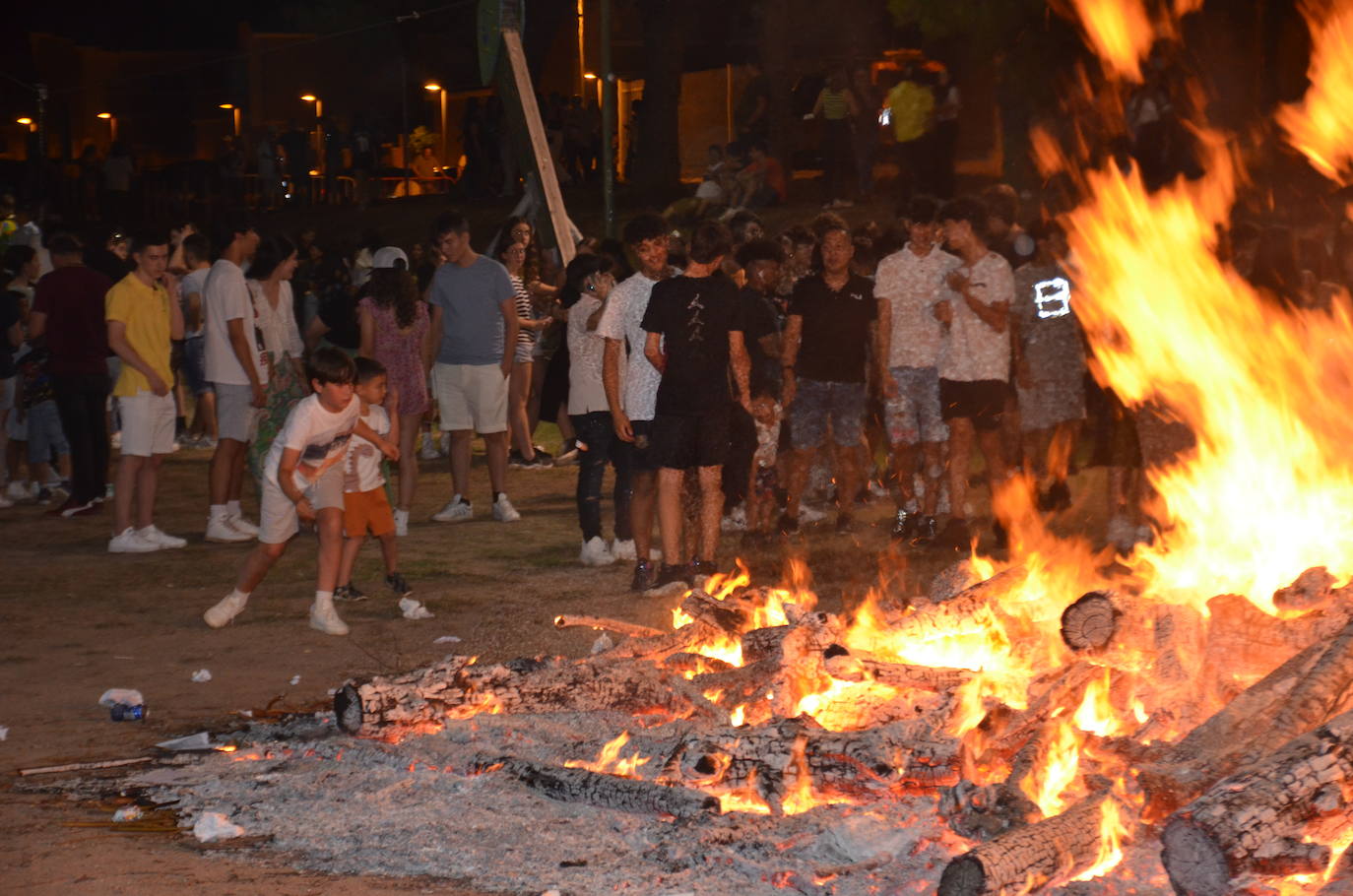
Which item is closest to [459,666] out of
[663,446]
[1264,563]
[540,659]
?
[540,659]

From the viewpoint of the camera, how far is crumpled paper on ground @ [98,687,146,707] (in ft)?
23.2

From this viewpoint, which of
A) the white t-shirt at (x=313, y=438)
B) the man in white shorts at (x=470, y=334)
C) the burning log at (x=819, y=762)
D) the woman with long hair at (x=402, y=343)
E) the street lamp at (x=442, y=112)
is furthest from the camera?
the street lamp at (x=442, y=112)

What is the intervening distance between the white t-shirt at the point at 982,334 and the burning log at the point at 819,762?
5.01 m

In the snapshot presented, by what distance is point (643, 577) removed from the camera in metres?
9.41

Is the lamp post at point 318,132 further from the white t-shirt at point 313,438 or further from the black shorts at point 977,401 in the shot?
the white t-shirt at point 313,438

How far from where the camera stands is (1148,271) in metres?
9.25

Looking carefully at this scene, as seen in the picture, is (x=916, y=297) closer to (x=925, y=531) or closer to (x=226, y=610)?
(x=925, y=531)

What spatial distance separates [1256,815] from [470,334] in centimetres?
793

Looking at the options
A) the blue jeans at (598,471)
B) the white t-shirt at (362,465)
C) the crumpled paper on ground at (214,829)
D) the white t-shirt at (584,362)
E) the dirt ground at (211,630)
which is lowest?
the dirt ground at (211,630)

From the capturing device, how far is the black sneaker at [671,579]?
930 cm

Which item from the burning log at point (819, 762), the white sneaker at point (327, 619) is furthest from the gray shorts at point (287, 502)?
the burning log at point (819, 762)

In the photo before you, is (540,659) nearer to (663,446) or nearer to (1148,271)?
(663,446)

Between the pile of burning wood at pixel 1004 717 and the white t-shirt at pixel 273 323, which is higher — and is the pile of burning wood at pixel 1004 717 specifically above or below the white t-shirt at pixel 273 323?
below

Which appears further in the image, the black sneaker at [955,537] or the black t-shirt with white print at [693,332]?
the black sneaker at [955,537]
